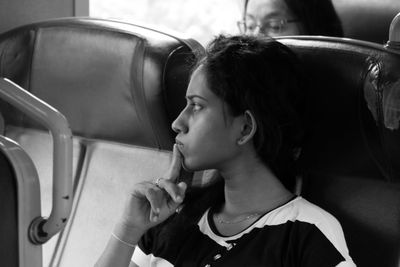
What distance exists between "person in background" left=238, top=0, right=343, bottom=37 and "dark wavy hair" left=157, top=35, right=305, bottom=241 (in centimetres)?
84

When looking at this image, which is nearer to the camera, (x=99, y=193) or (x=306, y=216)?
(x=306, y=216)

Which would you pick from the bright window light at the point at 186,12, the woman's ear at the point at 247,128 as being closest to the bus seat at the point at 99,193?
the woman's ear at the point at 247,128

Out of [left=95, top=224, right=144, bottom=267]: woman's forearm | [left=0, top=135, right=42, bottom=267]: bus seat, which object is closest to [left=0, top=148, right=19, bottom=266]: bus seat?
[left=0, top=135, right=42, bottom=267]: bus seat

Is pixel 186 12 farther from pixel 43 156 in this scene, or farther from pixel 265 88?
pixel 265 88

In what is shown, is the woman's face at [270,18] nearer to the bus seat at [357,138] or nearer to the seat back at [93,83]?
the seat back at [93,83]

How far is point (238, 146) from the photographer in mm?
1350

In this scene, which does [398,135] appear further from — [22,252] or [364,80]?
[22,252]

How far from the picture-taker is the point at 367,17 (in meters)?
2.48

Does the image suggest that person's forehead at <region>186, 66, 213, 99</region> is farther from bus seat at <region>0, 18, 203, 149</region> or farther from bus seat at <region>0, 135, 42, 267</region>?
bus seat at <region>0, 135, 42, 267</region>

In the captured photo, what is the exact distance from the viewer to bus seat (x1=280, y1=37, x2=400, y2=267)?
126 centimetres

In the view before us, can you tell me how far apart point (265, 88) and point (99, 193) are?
71 centimetres

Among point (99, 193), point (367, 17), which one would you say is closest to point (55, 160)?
point (99, 193)

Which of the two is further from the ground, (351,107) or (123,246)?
(351,107)

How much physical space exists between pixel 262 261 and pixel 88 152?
2.48 feet
